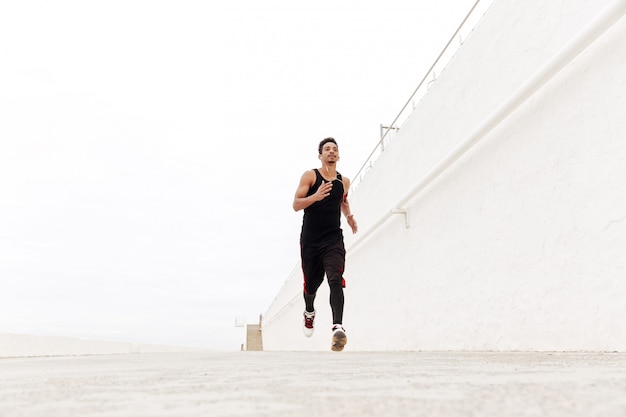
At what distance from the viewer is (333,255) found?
14.2ft

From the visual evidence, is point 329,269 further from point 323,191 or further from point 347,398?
point 347,398

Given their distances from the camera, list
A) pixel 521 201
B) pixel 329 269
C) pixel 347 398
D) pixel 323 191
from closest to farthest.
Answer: pixel 347 398, pixel 521 201, pixel 323 191, pixel 329 269

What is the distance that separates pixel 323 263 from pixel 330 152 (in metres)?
1.04

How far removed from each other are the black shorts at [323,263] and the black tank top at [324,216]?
2.8 inches

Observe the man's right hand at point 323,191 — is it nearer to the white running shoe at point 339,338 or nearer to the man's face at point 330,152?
the man's face at point 330,152

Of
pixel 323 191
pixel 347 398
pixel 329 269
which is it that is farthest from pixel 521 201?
pixel 347 398

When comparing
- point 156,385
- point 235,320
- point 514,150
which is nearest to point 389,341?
point 514,150

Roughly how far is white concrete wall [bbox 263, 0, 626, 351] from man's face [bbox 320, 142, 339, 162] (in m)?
1.03

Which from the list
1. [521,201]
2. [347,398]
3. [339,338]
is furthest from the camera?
[339,338]

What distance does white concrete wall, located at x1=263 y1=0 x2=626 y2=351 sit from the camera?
246 cm

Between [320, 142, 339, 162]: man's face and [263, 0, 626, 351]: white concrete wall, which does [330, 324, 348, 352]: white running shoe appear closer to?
[263, 0, 626, 351]: white concrete wall

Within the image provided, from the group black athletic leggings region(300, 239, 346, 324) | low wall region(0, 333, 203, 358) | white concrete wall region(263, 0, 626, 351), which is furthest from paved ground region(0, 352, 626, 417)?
low wall region(0, 333, 203, 358)

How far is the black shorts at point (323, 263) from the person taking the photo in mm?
4223

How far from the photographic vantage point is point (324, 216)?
4480mm
